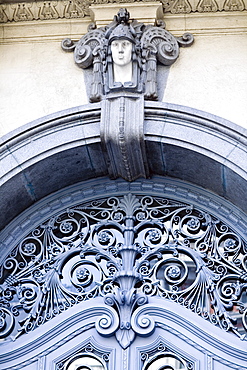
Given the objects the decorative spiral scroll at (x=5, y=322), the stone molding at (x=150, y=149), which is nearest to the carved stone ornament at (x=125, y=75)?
the stone molding at (x=150, y=149)

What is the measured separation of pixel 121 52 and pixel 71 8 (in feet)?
2.77

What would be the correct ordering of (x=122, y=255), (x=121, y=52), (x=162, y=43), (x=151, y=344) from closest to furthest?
(x=151, y=344), (x=122, y=255), (x=121, y=52), (x=162, y=43)

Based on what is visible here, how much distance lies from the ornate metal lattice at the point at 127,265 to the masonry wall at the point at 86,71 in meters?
0.94

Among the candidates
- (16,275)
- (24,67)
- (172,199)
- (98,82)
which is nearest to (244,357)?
(172,199)

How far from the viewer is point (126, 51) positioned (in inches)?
317

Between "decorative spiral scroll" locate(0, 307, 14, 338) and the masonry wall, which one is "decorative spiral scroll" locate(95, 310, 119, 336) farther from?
the masonry wall

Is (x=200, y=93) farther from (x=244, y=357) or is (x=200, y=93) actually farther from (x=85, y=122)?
(x=244, y=357)

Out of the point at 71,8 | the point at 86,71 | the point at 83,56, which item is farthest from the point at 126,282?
the point at 71,8

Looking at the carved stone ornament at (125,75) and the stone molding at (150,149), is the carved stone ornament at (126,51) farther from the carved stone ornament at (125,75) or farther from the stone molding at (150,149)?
the stone molding at (150,149)

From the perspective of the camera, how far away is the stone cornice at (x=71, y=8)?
27.5 ft

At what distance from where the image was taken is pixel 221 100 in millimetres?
8023

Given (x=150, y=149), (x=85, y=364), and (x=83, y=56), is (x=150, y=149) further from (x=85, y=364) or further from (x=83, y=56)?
(x=85, y=364)

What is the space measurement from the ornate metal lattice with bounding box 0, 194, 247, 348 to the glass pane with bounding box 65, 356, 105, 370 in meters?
0.25

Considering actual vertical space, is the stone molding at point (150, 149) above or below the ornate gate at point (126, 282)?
above
